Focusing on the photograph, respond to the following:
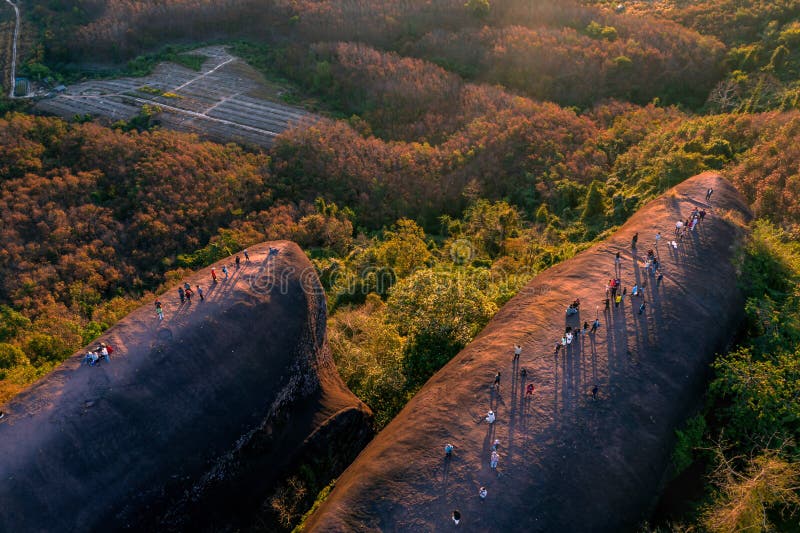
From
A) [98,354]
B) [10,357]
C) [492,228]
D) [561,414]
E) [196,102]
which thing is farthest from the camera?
[196,102]

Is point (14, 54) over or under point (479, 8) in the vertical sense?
under

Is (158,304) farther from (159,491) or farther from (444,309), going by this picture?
(444,309)

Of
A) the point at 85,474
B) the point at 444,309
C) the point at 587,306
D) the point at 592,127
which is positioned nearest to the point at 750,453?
the point at 587,306

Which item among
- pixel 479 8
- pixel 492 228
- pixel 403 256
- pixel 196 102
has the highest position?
pixel 479 8

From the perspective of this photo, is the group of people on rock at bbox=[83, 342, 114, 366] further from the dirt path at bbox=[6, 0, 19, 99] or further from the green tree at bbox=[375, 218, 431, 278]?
Result: the dirt path at bbox=[6, 0, 19, 99]

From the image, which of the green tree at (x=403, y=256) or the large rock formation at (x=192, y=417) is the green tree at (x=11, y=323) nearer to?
the large rock formation at (x=192, y=417)

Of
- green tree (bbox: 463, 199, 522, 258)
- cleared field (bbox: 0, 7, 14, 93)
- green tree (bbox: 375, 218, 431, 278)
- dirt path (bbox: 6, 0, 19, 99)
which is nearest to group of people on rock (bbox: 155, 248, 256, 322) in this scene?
green tree (bbox: 375, 218, 431, 278)

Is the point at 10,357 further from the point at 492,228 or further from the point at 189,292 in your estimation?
the point at 492,228

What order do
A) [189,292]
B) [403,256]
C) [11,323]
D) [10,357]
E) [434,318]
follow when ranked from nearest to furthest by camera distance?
[189,292] → [434,318] → [10,357] → [11,323] → [403,256]

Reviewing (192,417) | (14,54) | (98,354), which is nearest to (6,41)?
(14,54)
